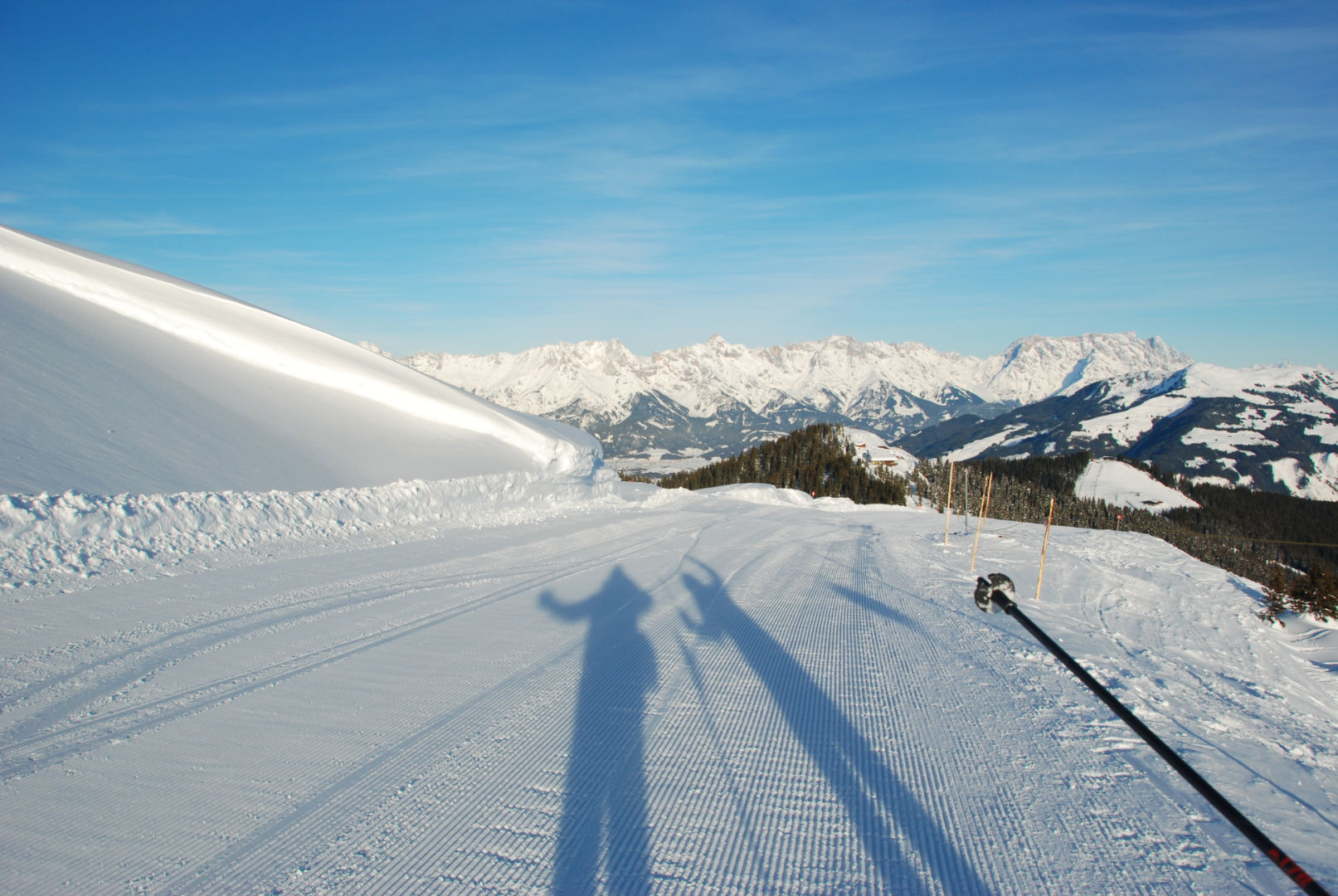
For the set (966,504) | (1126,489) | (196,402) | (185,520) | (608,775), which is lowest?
(608,775)

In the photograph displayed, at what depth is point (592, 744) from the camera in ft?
15.9

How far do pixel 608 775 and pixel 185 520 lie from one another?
340 inches

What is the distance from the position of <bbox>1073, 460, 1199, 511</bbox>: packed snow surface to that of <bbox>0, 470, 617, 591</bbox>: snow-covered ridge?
167945 millimetres

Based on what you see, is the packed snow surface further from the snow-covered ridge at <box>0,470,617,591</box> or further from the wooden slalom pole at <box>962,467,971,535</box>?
the snow-covered ridge at <box>0,470,617,591</box>

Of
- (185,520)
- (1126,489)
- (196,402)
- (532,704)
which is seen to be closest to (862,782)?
(532,704)

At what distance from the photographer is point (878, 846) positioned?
3.78 m

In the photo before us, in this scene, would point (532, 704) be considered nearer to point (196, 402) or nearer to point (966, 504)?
point (196, 402)

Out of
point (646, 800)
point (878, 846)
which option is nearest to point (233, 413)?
point (646, 800)

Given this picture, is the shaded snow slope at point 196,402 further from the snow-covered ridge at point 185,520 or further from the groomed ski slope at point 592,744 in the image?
the groomed ski slope at point 592,744

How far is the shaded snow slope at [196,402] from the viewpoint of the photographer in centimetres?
1034

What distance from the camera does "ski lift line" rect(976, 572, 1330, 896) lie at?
2043 millimetres

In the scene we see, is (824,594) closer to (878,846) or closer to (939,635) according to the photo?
(939,635)

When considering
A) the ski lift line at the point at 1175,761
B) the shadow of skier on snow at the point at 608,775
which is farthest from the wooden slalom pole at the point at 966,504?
the ski lift line at the point at 1175,761

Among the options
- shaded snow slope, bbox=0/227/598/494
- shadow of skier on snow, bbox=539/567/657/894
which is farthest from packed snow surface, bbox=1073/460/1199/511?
shadow of skier on snow, bbox=539/567/657/894
